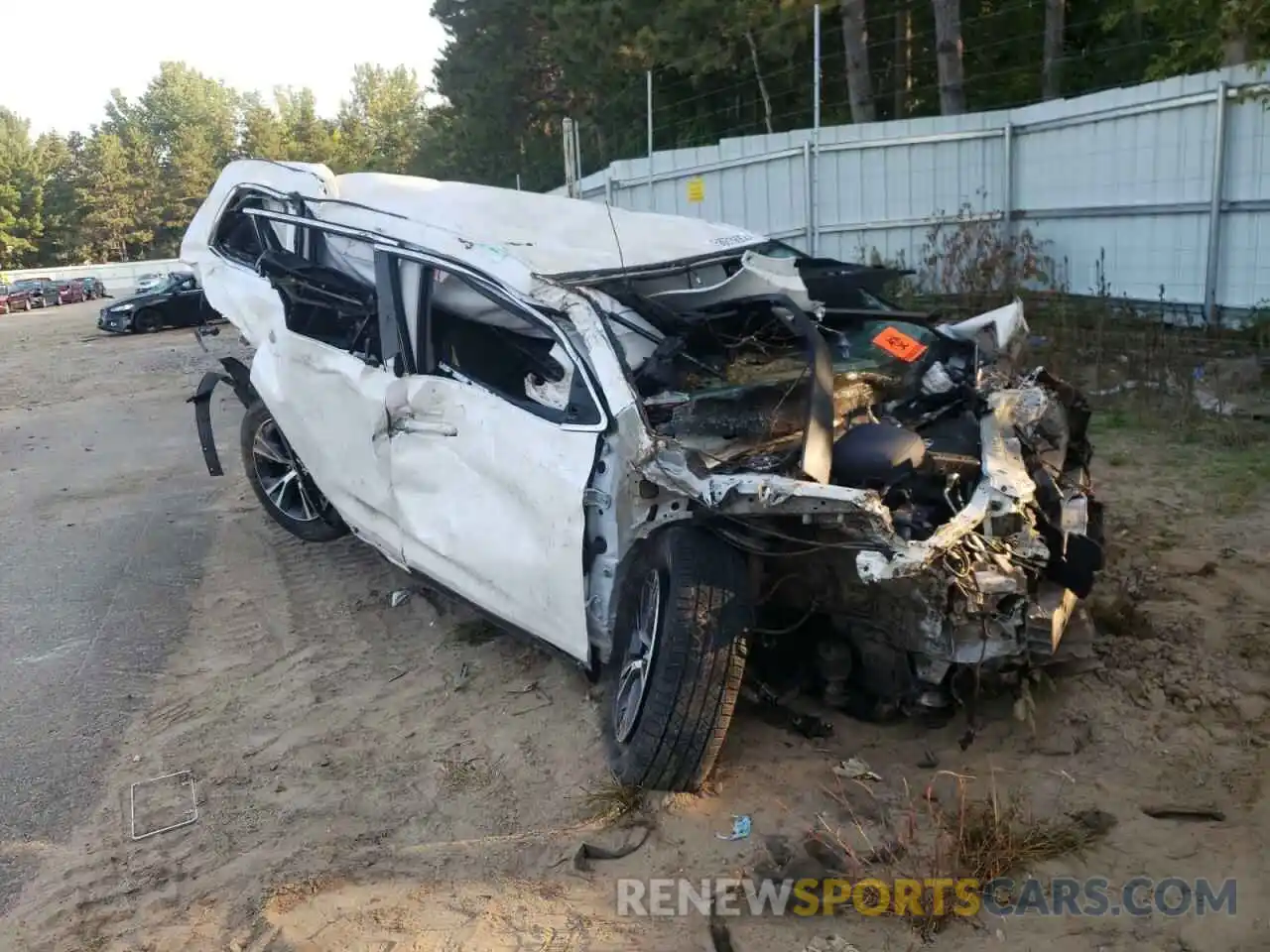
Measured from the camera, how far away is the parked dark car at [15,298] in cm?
4044

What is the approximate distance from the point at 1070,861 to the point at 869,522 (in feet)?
3.76

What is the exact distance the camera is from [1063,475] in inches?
162

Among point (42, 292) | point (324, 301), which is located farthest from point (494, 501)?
point (42, 292)

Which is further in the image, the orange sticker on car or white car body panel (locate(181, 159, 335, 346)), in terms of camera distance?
white car body panel (locate(181, 159, 335, 346))

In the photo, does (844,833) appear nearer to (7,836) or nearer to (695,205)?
(7,836)

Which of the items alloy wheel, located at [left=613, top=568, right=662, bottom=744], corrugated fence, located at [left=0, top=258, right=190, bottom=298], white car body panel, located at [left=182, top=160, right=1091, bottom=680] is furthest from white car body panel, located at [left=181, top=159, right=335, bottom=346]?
corrugated fence, located at [left=0, top=258, right=190, bottom=298]

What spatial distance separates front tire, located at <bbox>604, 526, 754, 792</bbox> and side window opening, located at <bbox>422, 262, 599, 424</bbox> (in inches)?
31.0

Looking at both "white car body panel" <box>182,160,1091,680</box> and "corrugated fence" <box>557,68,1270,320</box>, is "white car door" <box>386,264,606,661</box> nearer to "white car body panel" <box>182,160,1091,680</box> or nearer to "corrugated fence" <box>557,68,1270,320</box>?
"white car body panel" <box>182,160,1091,680</box>

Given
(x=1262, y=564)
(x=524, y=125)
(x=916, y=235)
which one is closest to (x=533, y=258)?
(x=1262, y=564)

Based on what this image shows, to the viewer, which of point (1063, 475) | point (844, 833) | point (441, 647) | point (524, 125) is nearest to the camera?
point (844, 833)

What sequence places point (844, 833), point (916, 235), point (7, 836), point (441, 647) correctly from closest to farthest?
1. point (844, 833)
2. point (7, 836)
3. point (441, 647)
4. point (916, 235)

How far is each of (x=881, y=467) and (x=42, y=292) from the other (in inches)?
1856

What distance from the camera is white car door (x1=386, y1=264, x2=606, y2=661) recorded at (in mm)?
3602

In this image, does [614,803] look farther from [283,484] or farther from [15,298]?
[15,298]
